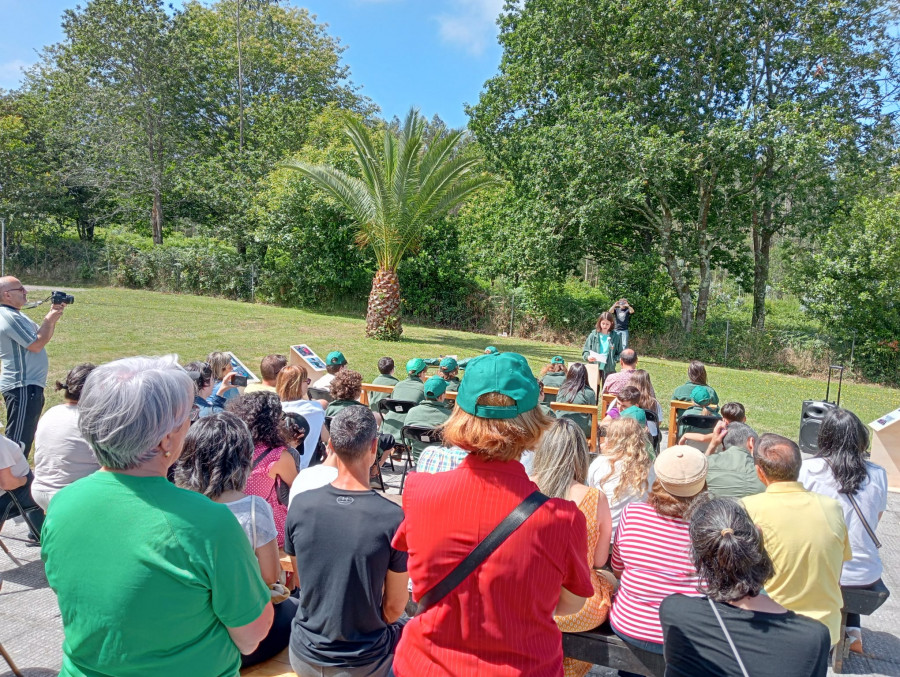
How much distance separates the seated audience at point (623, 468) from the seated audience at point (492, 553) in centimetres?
182

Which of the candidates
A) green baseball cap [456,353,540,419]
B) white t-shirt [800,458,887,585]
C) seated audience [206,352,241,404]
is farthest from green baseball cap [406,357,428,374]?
green baseball cap [456,353,540,419]

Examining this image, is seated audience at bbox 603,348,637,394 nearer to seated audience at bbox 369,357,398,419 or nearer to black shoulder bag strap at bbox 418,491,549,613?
seated audience at bbox 369,357,398,419

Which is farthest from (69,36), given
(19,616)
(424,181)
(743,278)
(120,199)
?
(19,616)

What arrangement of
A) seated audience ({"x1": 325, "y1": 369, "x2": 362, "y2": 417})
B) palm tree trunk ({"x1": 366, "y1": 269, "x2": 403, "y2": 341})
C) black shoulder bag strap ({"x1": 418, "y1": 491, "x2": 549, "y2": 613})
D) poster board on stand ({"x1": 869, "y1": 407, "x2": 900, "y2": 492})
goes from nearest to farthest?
black shoulder bag strap ({"x1": 418, "y1": 491, "x2": 549, "y2": 613})
seated audience ({"x1": 325, "y1": 369, "x2": 362, "y2": 417})
poster board on stand ({"x1": 869, "y1": 407, "x2": 900, "y2": 492})
palm tree trunk ({"x1": 366, "y1": 269, "x2": 403, "y2": 341})

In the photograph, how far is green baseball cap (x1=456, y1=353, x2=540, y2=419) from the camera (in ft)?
6.23

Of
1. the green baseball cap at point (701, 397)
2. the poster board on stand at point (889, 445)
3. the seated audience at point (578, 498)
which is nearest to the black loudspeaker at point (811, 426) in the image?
the poster board on stand at point (889, 445)

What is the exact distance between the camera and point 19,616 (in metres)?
3.67

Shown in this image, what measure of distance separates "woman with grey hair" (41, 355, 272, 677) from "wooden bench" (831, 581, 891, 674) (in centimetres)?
345

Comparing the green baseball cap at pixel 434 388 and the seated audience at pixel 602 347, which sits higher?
the seated audience at pixel 602 347

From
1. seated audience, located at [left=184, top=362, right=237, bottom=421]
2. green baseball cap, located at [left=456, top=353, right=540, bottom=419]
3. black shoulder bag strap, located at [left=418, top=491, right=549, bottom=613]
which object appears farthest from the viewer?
seated audience, located at [left=184, top=362, right=237, bottom=421]

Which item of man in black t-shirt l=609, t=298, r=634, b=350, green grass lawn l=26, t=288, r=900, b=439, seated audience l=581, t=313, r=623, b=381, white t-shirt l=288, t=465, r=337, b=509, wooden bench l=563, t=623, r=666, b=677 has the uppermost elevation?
man in black t-shirt l=609, t=298, r=634, b=350

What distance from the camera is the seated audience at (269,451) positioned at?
3.54 m

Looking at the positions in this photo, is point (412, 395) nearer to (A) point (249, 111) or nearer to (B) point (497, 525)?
(B) point (497, 525)

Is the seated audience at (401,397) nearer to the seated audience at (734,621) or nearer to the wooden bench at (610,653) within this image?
the wooden bench at (610,653)
